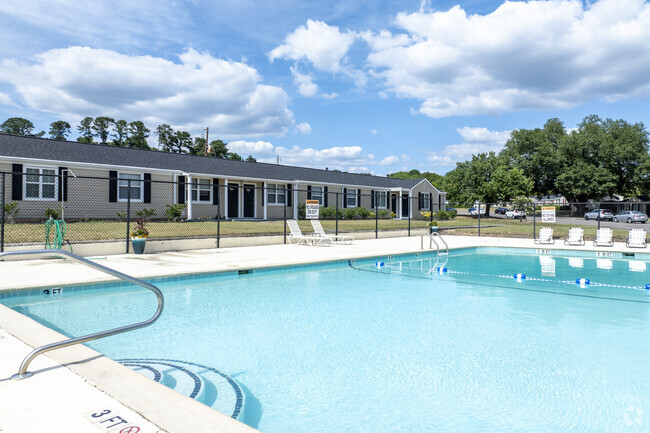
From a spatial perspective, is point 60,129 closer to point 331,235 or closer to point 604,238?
point 331,235

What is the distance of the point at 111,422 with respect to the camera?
2.34m

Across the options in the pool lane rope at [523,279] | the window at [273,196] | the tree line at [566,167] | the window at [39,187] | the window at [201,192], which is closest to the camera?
the pool lane rope at [523,279]

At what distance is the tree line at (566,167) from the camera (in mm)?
45562

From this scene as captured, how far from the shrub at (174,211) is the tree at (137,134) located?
4342 cm

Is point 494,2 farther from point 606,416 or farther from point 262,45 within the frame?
point 606,416

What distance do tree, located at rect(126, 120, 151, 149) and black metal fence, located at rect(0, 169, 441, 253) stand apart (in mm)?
41105

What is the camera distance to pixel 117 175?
65.4ft

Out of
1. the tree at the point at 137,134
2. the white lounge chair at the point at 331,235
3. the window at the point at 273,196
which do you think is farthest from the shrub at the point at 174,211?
the tree at the point at 137,134

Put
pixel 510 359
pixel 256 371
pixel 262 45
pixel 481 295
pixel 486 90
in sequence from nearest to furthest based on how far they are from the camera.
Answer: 1. pixel 256 371
2. pixel 510 359
3. pixel 481 295
4. pixel 262 45
5. pixel 486 90

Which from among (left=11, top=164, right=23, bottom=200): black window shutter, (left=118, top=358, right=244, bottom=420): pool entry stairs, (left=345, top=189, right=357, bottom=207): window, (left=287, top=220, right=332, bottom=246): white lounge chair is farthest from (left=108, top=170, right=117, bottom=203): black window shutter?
(left=118, top=358, right=244, bottom=420): pool entry stairs

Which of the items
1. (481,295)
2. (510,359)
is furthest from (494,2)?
(510,359)

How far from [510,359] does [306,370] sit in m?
2.51

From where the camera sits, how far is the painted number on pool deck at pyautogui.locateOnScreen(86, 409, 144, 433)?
225 centimetres

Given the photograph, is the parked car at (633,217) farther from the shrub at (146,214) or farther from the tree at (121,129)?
the tree at (121,129)
